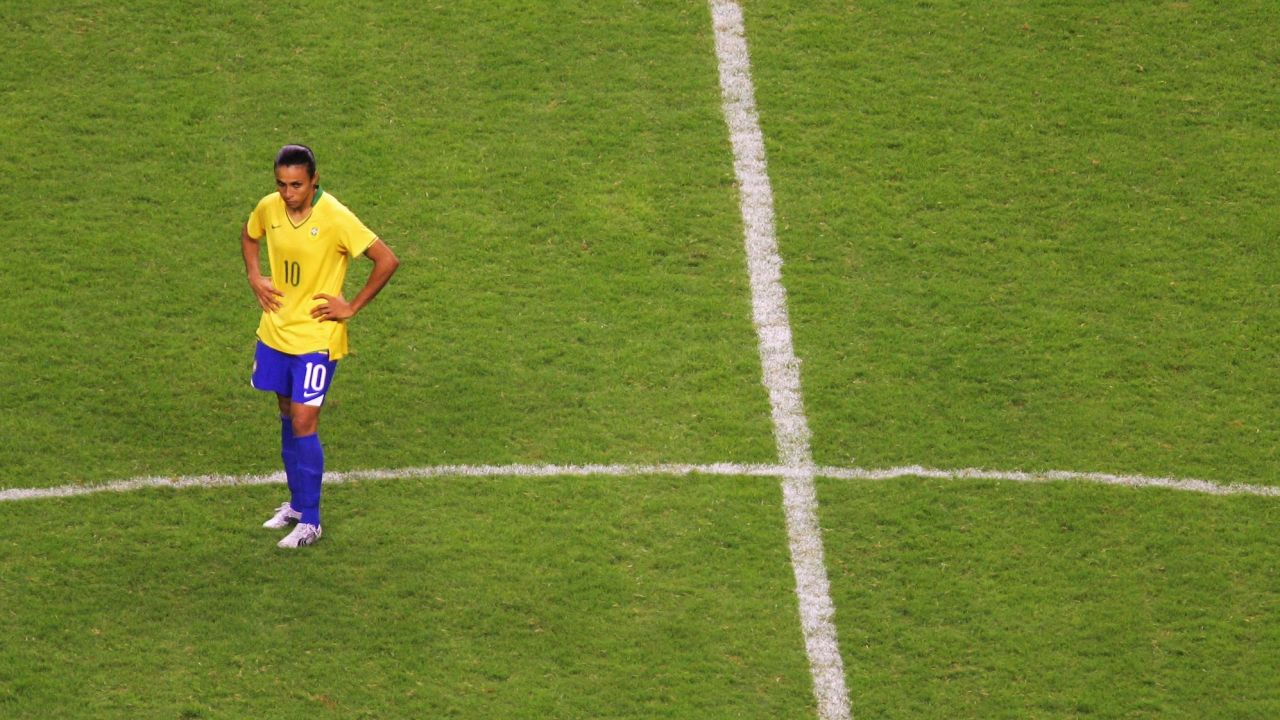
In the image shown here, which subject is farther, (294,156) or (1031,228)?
(1031,228)

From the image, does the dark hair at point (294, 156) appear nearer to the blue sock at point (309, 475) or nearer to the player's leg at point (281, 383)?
the player's leg at point (281, 383)

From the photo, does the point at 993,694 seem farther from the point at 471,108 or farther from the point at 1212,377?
the point at 471,108

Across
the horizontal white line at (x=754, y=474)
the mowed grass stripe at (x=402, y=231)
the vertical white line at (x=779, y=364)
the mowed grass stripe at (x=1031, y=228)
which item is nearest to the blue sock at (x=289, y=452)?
the horizontal white line at (x=754, y=474)

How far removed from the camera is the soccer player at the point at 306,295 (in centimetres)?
761

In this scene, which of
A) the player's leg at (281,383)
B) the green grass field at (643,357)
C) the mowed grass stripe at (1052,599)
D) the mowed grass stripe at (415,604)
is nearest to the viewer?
Result: the mowed grass stripe at (415,604)

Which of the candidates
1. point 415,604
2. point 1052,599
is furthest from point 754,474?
point 415,604

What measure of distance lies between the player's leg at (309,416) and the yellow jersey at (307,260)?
65mm

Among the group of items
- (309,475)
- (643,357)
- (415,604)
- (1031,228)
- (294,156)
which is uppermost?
(294,156)

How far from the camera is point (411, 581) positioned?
786 cm

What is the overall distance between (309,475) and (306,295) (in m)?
0.83

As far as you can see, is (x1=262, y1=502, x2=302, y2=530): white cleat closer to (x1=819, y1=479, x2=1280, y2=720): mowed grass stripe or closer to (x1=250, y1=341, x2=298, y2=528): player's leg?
(x1=250, y1=341, x2=298, y2=528): player's leg

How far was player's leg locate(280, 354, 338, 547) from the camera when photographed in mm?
7688

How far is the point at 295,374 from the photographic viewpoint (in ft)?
25.3

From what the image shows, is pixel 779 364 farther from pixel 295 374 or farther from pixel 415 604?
pixel 295 374
